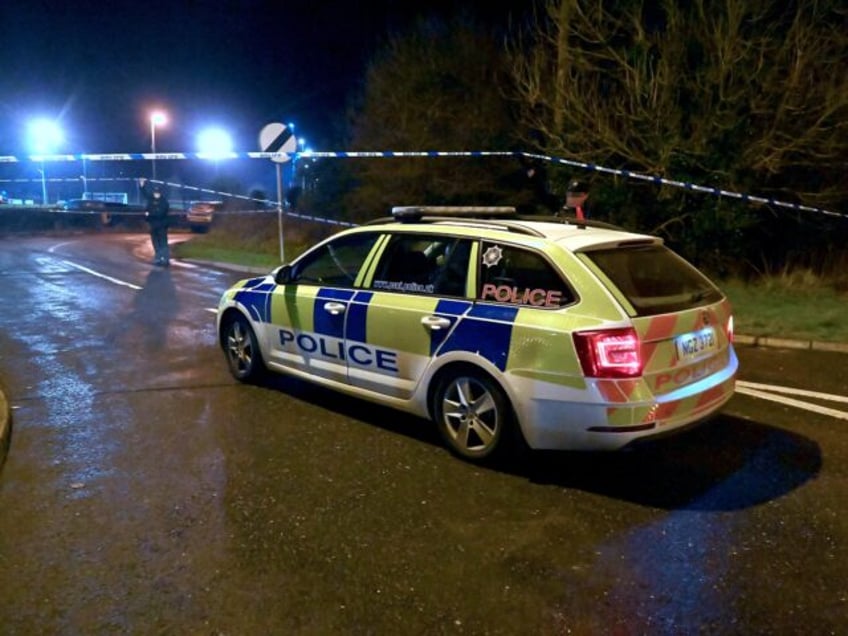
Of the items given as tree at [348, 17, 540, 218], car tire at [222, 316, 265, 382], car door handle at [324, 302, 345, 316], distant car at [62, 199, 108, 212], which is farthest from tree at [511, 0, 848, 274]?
distant car at [62, 199, 108, 212]

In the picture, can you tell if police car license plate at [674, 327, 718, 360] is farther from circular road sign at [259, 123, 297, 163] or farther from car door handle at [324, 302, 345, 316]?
circular road sign at [259, 123, 297, 163]

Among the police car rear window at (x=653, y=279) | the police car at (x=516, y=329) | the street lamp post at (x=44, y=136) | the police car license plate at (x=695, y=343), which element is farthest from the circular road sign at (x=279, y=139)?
the street lamp post at (x=44, y=136)

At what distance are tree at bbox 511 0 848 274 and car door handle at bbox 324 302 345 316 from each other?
752cm

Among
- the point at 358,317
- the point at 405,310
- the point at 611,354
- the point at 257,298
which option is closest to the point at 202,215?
the point at 257,298

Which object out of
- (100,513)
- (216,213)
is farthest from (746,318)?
(216,213)

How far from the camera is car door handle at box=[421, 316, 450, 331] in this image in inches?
177

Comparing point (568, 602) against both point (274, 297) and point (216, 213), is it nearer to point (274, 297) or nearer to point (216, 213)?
point (274, 297)

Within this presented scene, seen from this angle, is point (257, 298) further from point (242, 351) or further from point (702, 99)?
point (702, 99)

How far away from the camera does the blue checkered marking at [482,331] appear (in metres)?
4.19

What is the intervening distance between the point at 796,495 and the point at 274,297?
3.87 m

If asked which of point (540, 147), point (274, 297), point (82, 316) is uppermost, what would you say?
point (540, 147)

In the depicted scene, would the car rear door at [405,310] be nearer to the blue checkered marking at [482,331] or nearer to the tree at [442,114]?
the blue checkered marking at [482,331]

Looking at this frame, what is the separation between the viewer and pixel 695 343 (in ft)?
13.8

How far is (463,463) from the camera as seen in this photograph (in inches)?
178
